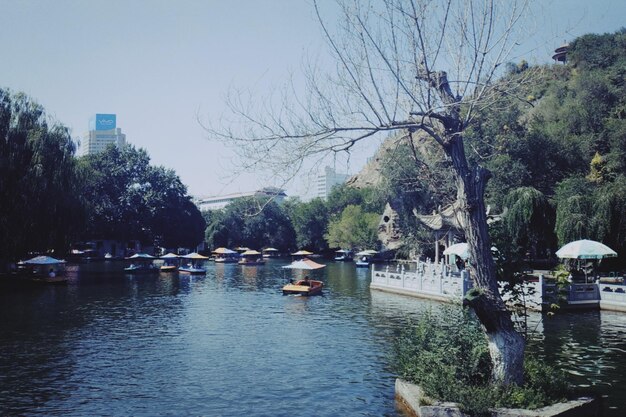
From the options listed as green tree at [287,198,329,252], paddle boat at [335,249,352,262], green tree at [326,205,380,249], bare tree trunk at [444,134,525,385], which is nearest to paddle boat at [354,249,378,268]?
paddle boat at [335,249,352,262]

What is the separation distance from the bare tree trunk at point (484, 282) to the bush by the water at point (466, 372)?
402 mm

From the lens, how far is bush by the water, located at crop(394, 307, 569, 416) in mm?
9555

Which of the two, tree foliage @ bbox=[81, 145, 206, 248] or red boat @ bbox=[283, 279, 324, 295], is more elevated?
tree foliage @ bbox=[81, 145, 206, 248]

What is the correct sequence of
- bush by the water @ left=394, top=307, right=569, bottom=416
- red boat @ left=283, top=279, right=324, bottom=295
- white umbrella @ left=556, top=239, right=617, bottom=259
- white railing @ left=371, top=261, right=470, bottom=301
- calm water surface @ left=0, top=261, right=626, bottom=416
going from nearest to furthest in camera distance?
bush by the water @ left=394, top=307, right=569, bottom=416
calm water surface @ left=0, top=261, right=626, bottom=416
white umbrella @ left=556, top=239, right=617, bottom=259
white railing @ left=371, top=261, right=470, bottom=301
red boat @ left=283, top=279, right=324, bottom=295

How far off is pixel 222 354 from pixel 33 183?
28.0 m

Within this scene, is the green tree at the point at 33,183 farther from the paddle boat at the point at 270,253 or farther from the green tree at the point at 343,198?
the green tree at the point at 343,198

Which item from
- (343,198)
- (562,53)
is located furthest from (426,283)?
(562,53)

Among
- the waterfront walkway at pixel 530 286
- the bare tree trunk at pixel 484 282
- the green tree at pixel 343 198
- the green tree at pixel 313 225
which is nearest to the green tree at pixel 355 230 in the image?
the green tree at pixel 343 198

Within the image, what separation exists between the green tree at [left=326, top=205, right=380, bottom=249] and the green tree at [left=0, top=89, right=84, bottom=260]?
4816 centimetres

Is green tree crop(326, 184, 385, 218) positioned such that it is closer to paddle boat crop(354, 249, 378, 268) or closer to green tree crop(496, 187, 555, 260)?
paddle boat crop(354, 249, 378, 268)

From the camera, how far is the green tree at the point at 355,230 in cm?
8386

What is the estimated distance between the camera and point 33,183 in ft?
128

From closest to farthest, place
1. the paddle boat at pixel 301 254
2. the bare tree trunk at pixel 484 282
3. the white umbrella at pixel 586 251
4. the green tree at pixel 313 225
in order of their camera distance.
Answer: the bare tree trunk at pixel 484 282, the white umbrella at pixel 586 251, the paddle boat at pixel 301 254, the green tree at pixel 313 225

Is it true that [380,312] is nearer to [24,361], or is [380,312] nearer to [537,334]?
[537,334]
